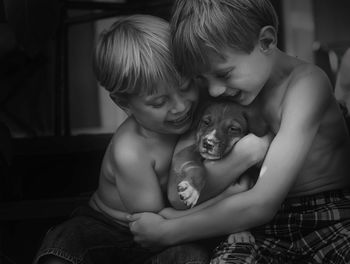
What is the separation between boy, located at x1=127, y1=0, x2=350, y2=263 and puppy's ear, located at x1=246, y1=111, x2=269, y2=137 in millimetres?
11

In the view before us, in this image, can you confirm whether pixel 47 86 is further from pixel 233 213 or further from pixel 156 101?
pixel 233 213

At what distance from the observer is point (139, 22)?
3.24ft

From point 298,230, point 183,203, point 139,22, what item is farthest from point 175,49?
point 298,230

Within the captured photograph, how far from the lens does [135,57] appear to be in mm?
957

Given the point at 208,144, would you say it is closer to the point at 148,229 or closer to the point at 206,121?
the point at 206,121

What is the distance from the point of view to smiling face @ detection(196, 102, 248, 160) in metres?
0.96

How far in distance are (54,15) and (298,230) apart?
591mm

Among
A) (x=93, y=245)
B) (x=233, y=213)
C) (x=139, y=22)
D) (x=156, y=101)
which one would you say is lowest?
(x=93, y=245)

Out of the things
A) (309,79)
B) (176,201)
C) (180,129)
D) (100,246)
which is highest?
(309,79)

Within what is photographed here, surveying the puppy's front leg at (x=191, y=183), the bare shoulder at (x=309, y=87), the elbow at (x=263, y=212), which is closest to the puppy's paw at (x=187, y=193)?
the puppy's front leg at (x=191, y=183)

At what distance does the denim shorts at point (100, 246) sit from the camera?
0.98m

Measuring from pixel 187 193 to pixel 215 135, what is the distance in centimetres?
→ 11

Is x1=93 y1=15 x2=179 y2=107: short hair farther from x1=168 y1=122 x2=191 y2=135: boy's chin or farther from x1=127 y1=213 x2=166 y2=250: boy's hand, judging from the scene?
x1=127 y1=213 x2=166 y2=250: boy's hand

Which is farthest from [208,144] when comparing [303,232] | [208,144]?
[303,232]
